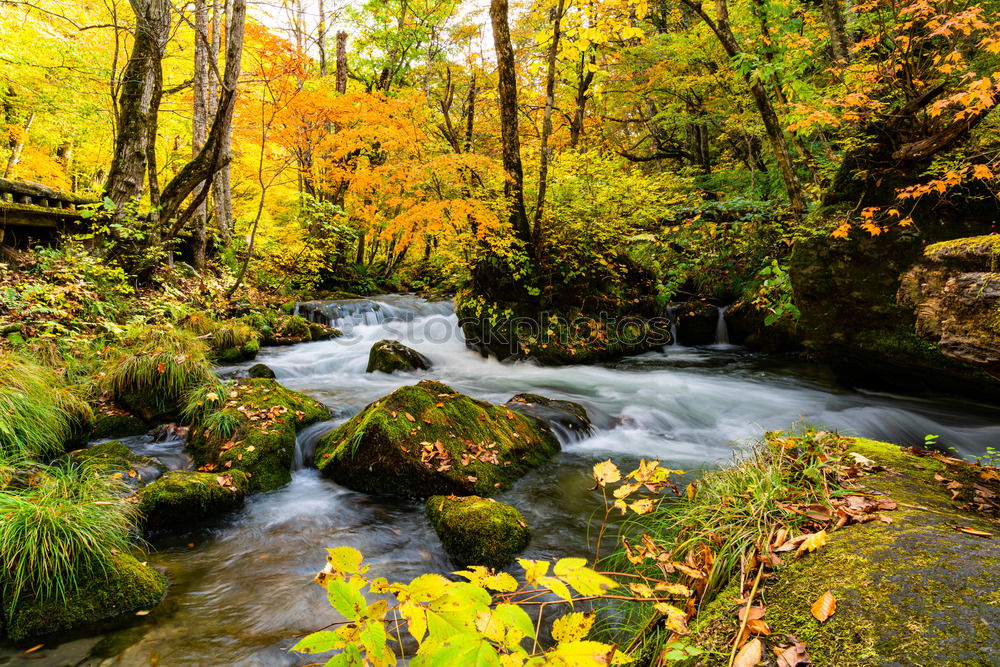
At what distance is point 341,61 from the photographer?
1550cm

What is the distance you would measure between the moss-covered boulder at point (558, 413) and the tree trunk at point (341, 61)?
570 inches

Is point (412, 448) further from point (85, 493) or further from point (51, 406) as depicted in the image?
point (51, 406)

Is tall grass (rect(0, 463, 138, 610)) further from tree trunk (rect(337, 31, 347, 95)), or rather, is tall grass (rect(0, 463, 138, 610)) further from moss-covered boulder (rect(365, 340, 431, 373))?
tree trunk (rect(337, 31, 347, 95))

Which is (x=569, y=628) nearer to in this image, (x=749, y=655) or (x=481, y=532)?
(x=749, y=655)

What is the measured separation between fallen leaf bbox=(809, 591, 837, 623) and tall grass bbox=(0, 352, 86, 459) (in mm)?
5238

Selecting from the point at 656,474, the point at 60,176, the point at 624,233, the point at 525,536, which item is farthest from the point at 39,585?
the point at 60,176

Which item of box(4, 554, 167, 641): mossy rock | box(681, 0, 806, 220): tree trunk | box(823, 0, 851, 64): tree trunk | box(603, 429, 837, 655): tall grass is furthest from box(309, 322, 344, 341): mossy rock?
box(823, 0, 851, 64): tree trunk

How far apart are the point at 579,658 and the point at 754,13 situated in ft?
32.6

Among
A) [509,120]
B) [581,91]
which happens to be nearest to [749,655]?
[509,120]

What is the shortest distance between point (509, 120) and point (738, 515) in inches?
305

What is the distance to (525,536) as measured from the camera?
3.46 metres

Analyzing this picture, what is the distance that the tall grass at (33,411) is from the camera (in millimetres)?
3720

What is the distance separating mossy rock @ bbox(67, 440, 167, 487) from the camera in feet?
12.2

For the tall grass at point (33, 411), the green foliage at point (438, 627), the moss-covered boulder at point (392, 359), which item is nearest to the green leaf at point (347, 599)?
the green foliage at point (438, 627)
